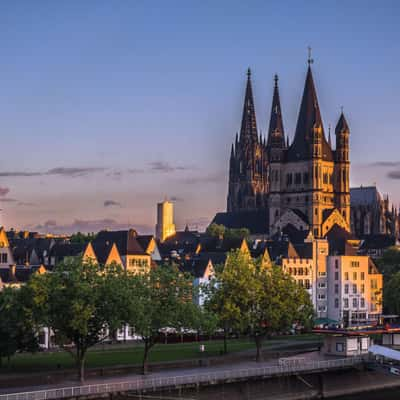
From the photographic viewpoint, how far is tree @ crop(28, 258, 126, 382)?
3027 inches

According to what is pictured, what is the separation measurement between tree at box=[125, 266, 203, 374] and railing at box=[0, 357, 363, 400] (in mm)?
4679

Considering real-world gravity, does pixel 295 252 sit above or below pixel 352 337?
above

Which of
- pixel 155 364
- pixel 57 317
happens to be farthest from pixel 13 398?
pixel 155 364

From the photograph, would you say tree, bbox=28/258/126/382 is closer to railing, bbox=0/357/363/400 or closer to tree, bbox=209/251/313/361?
railing, bbox=0/357/363/400

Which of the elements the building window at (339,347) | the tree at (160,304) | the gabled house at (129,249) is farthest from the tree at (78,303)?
the gabled house at (129,249)

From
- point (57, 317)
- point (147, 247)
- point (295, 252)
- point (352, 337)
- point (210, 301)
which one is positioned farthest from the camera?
point (295, 252)

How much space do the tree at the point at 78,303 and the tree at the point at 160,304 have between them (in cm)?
246

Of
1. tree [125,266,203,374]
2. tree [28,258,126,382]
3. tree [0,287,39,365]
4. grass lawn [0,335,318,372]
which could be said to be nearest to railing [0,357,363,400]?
tree [28,258,126,382]

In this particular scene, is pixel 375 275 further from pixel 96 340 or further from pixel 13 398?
pixel 13 398

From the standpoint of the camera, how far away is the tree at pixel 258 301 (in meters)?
101

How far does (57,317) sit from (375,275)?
3839 inches

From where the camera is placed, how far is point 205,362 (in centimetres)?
8950

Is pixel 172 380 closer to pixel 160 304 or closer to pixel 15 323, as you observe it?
pixel 160 304

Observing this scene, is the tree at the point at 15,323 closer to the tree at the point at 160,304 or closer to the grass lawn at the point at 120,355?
the grass lawn at the point at 120,355
